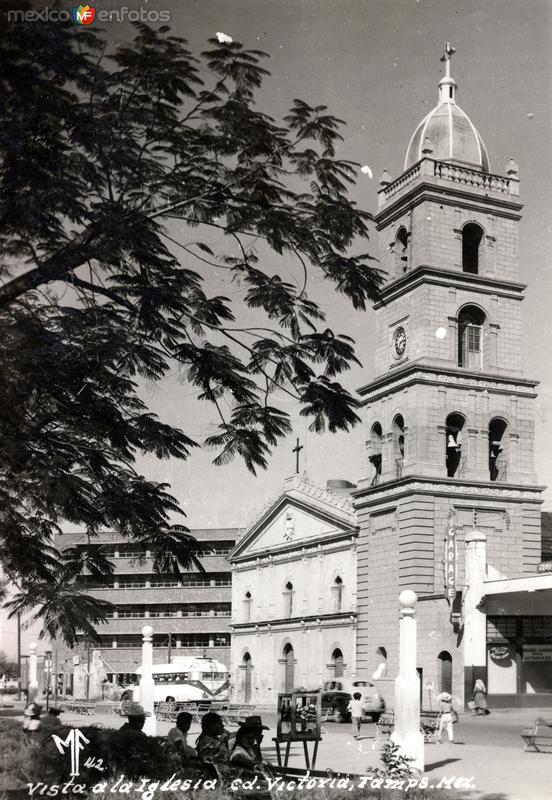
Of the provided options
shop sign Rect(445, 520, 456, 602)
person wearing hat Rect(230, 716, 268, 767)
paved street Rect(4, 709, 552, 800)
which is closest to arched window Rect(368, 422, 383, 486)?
shop sign Rect(445, 520, 456, 602)

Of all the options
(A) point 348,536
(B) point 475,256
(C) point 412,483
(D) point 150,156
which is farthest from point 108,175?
(A) point 348,536

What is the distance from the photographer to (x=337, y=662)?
4897cm

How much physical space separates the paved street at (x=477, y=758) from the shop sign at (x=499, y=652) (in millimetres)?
3740

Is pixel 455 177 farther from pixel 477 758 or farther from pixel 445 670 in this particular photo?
pixel 477 758

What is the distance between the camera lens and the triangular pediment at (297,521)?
1996 inches

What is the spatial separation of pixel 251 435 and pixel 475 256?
107 ft

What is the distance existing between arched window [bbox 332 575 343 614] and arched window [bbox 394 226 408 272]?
16.8 meters

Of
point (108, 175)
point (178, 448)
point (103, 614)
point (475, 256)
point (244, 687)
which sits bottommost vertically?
point (244, 687)

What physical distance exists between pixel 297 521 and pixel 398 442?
55.5 feet

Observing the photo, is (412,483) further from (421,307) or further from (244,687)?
(244,687)

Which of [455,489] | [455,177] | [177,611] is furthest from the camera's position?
[177,611]

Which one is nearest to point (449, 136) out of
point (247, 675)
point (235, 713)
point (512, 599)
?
point (512, 599)

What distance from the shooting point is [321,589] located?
5219 cm

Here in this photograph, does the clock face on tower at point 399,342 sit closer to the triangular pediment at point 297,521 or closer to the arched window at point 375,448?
the arched window at point 375,448
